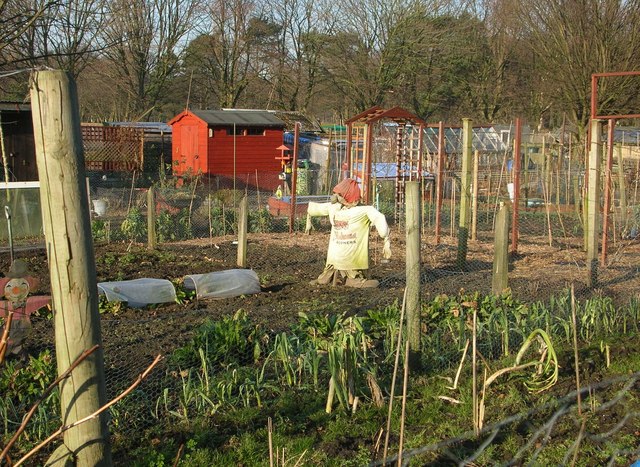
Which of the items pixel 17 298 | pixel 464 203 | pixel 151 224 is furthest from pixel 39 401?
pixel 151 224

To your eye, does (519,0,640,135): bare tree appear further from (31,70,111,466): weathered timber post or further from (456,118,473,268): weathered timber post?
(31,70,111,466): weathered timber post

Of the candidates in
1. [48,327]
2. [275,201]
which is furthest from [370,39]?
[48,327]

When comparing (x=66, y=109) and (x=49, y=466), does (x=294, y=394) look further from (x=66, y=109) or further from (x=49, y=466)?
(x=66, y=109)

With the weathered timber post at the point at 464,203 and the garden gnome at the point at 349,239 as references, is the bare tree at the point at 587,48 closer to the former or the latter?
the weathered timber post at the point at 464,203

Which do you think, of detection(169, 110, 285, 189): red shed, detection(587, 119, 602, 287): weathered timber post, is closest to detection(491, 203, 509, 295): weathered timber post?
detection(587, 119, 602, 287): weathered timber post

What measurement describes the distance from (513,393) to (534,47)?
82.6 feet

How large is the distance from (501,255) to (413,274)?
2.20 meters

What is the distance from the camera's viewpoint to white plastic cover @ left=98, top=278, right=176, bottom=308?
7.46 m

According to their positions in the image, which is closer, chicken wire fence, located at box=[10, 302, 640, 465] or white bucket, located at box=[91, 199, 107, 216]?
chicken wire fence, located at box=[10, 302, 640, 465]

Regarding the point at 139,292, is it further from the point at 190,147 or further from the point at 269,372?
the point at 190,147

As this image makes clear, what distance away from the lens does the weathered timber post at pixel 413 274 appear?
543 cm

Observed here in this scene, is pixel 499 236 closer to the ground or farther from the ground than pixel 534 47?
closer to the ground

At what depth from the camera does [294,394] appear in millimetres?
4812

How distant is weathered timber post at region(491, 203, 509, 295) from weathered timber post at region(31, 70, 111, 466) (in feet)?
17.4
